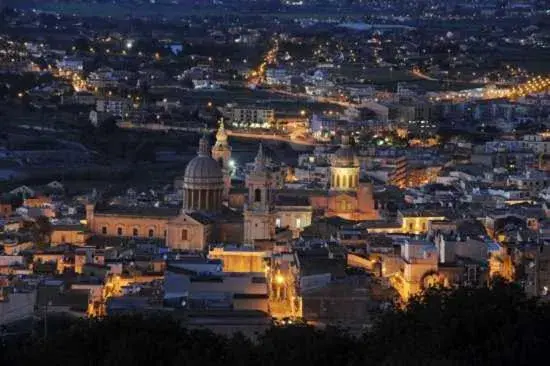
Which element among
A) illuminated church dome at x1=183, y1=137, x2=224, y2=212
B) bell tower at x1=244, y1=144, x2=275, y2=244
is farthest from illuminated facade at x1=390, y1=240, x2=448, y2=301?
illuminated church dome at x1=183, y1=137, x2=224, y2=212

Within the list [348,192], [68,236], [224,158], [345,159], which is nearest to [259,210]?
[68,236]

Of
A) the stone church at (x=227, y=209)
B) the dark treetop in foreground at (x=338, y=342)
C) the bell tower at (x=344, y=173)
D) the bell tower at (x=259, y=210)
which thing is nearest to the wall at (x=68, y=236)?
the stone church at (x=227, y=209)

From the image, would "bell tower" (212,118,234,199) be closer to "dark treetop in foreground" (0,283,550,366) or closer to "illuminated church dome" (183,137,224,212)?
"illuminated church dome" (183,137,224,212)

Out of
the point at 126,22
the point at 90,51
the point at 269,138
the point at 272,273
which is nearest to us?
the point at 272,273

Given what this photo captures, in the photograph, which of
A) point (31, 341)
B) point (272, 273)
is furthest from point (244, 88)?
point (31, 341)

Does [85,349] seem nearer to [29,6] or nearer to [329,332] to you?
[329,332]

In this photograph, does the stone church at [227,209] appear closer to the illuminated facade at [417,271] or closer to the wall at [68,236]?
the wall at [68,236]

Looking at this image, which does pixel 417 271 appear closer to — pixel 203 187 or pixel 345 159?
pixel 203 187

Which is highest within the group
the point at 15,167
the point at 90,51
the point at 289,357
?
the point at 90,51
